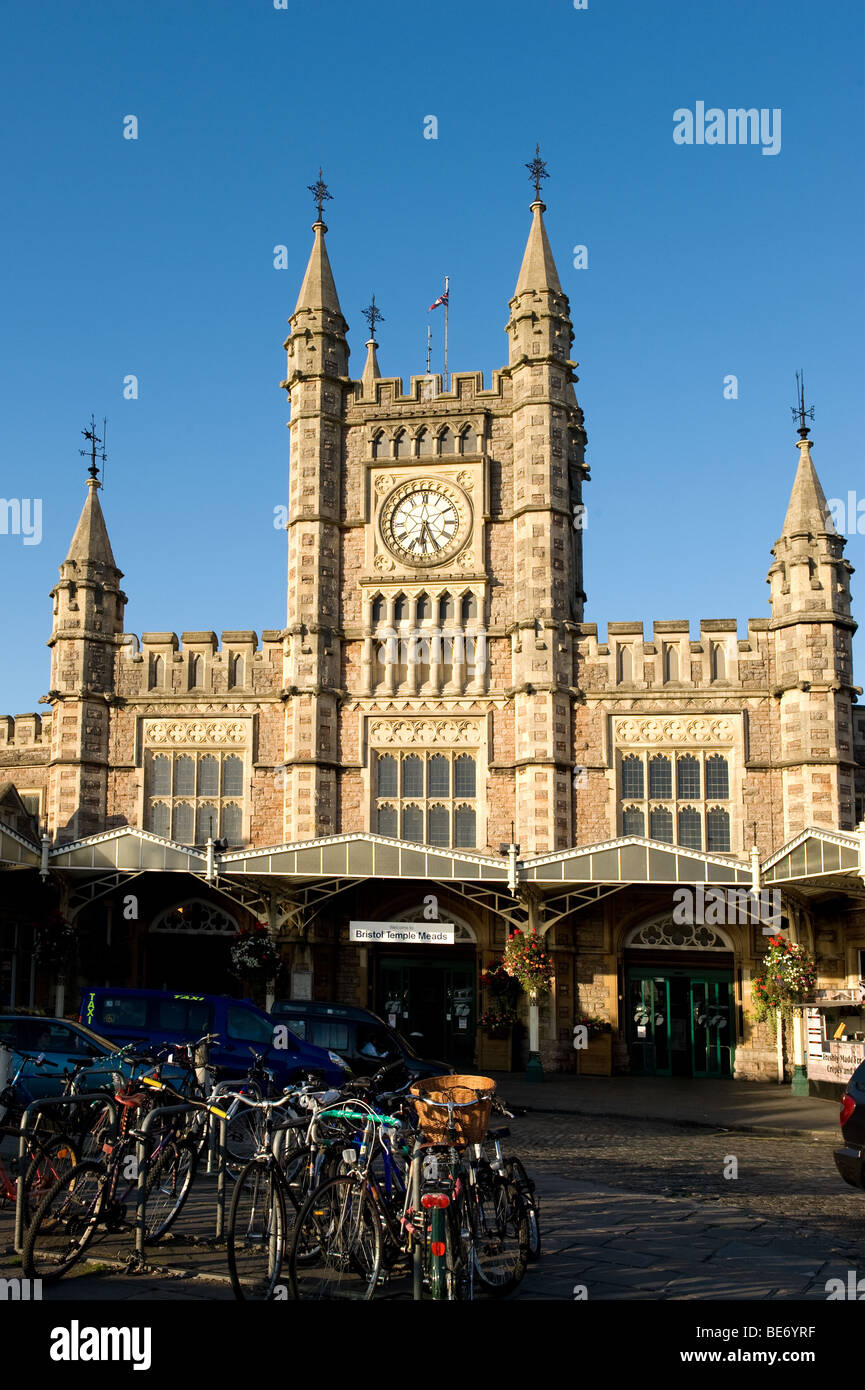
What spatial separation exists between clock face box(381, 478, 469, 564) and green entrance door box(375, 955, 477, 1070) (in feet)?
32.1

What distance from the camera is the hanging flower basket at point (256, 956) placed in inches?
1021

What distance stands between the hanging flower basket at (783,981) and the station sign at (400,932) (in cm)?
654

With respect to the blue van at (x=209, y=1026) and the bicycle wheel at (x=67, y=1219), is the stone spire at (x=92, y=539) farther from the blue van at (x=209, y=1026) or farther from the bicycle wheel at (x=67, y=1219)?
the bicycle wheel at (x=67, y=1219)

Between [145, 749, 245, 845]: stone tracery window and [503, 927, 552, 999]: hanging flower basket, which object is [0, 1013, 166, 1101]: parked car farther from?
[145, 749, 245, 845]: stone tracery window

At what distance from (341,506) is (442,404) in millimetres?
3626

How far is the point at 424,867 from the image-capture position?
80.1 feet

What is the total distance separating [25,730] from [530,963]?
1457 centimetres

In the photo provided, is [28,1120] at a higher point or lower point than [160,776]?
lower

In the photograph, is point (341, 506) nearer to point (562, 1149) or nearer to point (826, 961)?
point (826, 961)

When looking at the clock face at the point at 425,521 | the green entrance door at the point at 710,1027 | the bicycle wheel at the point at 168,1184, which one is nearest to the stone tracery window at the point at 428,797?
the clock face at the point at 425,521

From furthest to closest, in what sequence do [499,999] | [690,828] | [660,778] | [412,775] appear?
[412,775] < [660,778] < [690,828] < [499,999]

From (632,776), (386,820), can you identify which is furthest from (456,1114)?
(386,820)

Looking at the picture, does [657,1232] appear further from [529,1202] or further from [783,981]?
[783,981]

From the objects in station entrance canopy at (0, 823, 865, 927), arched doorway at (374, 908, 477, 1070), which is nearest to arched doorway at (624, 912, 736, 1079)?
station entrance canopy at (0, 823, 865, 927)
